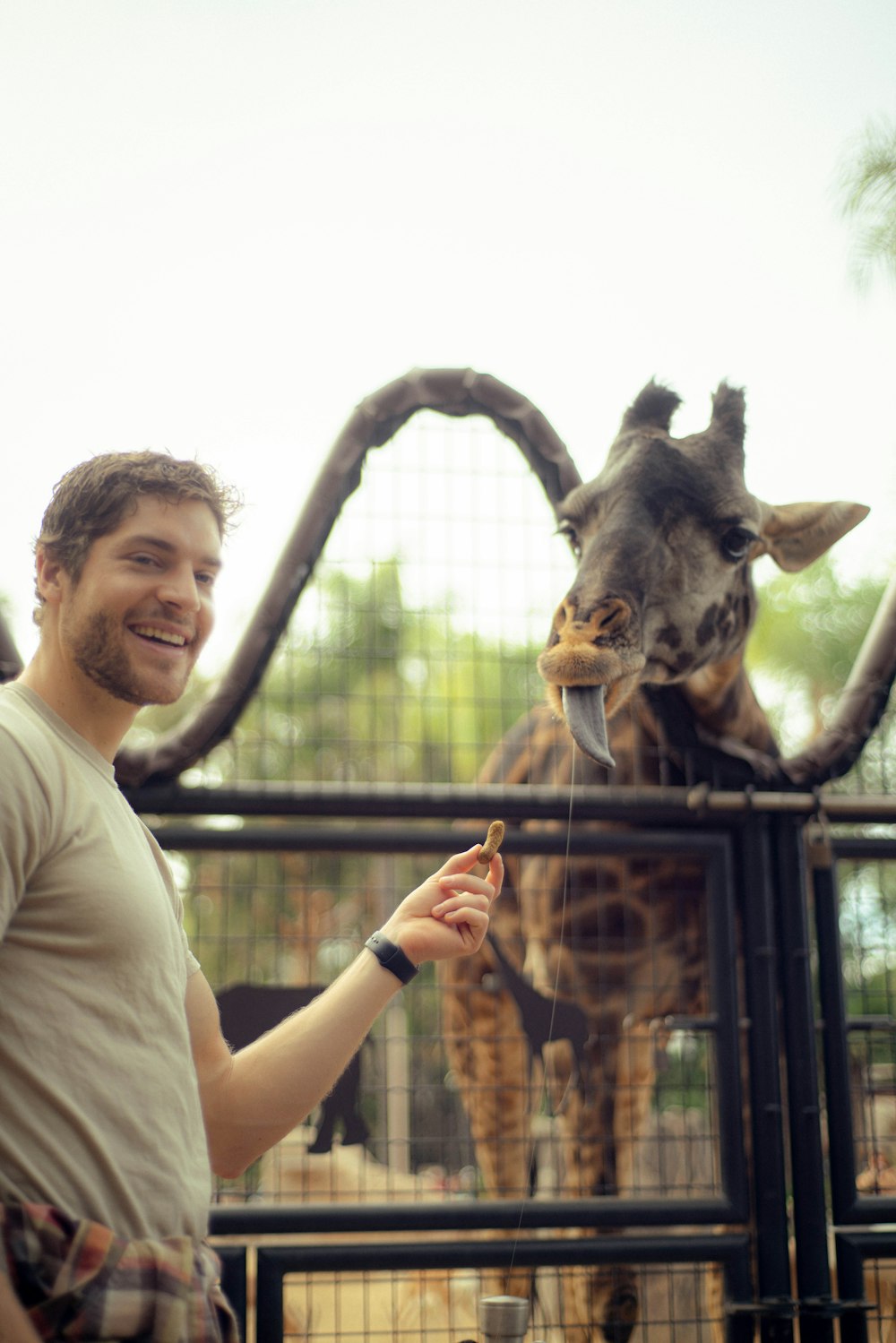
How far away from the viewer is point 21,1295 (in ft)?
4.81

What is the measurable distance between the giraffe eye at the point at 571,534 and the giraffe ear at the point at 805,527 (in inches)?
23.6

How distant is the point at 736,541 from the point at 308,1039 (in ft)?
7.00

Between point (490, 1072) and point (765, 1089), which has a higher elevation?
point (490, 1072)

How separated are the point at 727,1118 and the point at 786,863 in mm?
691

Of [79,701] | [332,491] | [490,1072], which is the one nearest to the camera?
[79,701]

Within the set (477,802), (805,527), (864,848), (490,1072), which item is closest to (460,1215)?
(477,802)

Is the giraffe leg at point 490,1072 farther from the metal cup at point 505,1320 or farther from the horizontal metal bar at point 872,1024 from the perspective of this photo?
the metal cup at point 505,1320

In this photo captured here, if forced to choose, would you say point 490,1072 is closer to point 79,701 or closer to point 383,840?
point 383,840

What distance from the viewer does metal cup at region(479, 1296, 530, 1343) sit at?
2.47m

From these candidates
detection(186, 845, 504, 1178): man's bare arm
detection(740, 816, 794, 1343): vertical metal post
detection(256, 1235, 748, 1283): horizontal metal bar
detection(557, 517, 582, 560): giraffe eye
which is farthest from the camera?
detection(557, 517, 582, 560): giraffe eye

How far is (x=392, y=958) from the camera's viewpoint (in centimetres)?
199

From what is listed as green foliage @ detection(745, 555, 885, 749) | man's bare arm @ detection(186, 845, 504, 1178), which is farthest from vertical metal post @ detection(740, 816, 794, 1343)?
green foliage @ detection(745, 555, 885, 749)

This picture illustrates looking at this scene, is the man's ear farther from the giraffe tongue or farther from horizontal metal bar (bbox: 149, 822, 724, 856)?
the giraffe tongue

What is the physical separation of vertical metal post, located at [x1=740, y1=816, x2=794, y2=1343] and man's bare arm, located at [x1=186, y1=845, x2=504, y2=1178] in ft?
4.75
